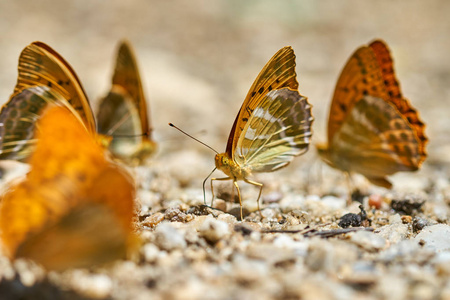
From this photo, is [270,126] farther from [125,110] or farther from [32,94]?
[125,110]

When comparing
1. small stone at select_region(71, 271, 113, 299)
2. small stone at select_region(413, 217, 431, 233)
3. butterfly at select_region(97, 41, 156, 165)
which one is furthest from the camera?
butterfly at select_region(97, 41, 156, 165)

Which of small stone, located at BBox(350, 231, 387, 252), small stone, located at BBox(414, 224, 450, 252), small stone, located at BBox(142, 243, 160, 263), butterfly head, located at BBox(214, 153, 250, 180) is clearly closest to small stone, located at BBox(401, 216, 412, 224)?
small stone, located at BBox(414, 224, 450, 252)

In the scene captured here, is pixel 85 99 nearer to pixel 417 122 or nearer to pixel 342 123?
pixel 342 123

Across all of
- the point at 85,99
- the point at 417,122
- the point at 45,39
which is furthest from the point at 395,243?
the point at 45,39

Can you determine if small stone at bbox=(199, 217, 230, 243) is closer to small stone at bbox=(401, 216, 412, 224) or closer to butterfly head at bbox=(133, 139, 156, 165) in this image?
small stone at bbox=(401, 216, 412, 224)

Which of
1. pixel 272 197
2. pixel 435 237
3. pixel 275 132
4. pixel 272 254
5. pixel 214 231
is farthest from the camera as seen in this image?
pixel 272 197

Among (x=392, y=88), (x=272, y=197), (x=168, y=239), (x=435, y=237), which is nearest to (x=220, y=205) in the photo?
(x=272, y=197)
